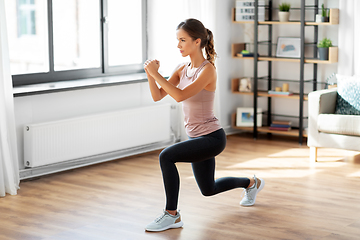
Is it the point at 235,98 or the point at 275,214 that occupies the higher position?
the point at 235,98

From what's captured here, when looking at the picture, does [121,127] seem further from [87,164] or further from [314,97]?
[314,97]

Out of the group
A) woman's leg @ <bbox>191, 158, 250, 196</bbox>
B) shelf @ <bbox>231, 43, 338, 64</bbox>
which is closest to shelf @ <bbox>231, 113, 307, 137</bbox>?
shelf @ <bbox>231, 43, 338, 64</bbox>

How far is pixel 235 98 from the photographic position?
6.55 m

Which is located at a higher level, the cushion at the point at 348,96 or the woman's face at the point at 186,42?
the woman's face at the point at 186,42

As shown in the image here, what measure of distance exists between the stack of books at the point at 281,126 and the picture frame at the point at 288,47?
28.0 inches

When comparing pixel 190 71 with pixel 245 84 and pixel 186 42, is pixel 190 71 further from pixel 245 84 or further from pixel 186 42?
pixel 245 84

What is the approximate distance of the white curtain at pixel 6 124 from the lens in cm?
405

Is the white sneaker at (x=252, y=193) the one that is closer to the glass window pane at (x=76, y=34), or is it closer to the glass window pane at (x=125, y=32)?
the glass window pane at (x=76, y=34)

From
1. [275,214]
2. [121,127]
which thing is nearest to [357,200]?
[275,214]

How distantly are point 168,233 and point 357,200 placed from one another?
1438 millimetres

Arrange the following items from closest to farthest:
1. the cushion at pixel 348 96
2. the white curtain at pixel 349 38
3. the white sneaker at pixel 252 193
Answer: the white sneaker at pixel 252 193, the cushion at pixel 348 96, the white curtain at pixel 349 38

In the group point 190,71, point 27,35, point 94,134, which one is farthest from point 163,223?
point 27,35

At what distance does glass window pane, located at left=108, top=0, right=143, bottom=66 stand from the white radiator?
653mm

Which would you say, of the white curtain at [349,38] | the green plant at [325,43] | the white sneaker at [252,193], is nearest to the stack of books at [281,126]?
the white curtain at [349,38]
